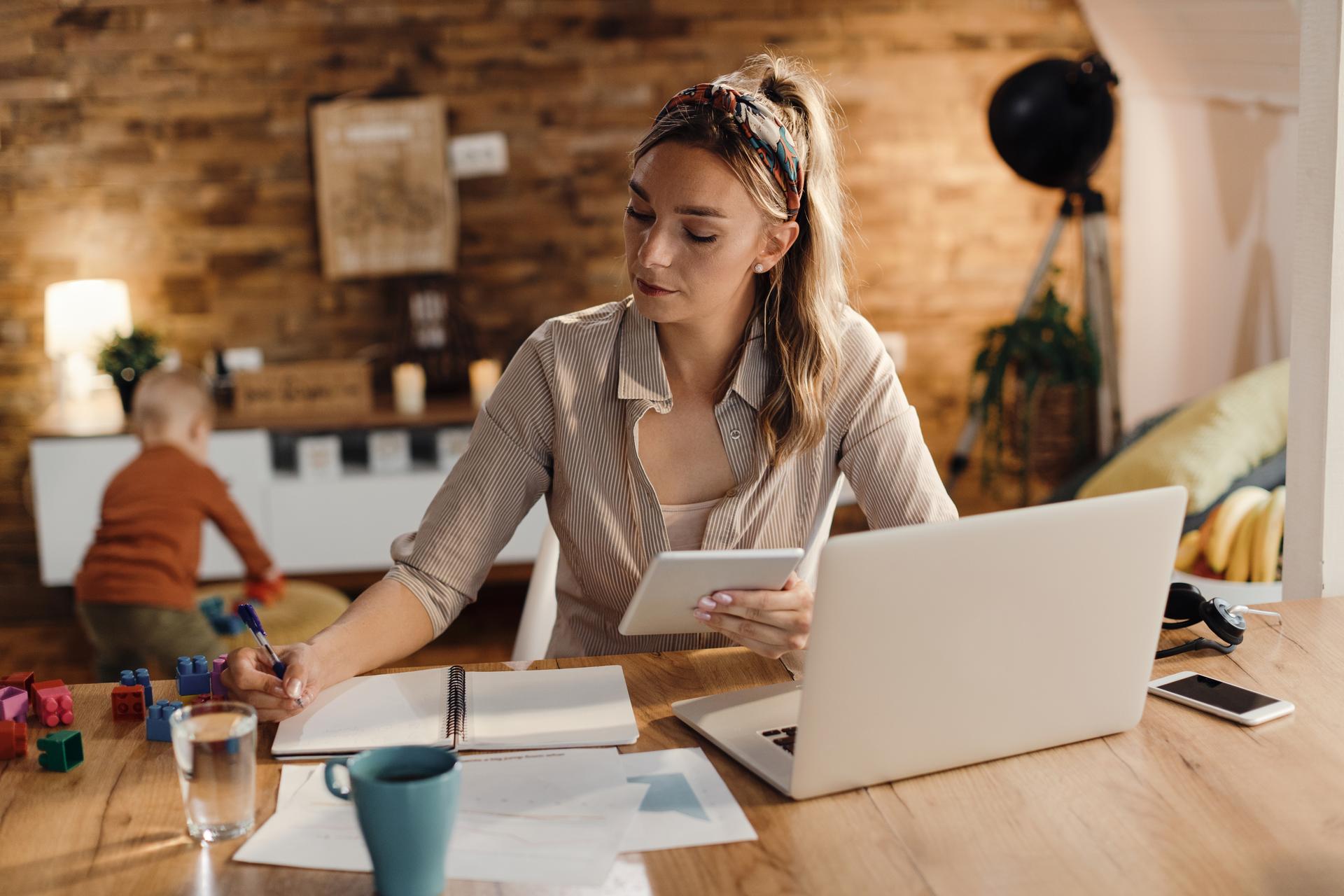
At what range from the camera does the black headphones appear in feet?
4.45

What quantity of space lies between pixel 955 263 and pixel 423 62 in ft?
6.06

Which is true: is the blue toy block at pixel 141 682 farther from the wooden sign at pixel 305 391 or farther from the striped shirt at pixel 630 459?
the wooden sign at pixel 305 391

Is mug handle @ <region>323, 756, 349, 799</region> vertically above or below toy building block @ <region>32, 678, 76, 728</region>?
above

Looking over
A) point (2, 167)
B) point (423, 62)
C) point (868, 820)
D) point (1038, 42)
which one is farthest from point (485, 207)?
point (868, 820)

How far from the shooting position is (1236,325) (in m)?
3.46

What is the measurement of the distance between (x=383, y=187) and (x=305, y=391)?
2.35ft

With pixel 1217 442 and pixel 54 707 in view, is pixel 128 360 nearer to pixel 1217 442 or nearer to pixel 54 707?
pixel 54 707

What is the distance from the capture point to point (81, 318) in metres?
3.84

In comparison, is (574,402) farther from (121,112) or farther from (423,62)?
(121,112)

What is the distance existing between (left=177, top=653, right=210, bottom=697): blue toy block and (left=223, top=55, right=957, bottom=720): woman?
25 centimetres

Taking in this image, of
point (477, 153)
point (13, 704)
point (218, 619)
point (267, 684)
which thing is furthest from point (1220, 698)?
point (477, 153)

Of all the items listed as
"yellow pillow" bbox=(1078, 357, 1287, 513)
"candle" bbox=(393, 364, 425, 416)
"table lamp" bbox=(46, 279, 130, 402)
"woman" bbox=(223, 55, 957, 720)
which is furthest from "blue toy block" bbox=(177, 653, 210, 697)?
"table lamp" bbox=(46, 279, 130, 402)

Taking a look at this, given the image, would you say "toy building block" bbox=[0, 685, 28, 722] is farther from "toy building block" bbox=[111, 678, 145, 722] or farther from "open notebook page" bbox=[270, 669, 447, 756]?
"open notebook page" bbox=[270, 669, 447, 756]

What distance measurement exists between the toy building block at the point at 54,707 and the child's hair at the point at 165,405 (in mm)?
1723
